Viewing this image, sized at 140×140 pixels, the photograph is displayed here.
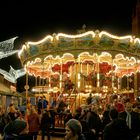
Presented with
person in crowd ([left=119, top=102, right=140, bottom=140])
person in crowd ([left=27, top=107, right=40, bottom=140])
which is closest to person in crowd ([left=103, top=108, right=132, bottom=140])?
person in crowd ([left=119, top=102, right=140, bottom=140])

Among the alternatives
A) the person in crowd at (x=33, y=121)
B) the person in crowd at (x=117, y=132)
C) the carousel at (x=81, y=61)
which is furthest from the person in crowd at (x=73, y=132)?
the carousel at (x=81, y=61)

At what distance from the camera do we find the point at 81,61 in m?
26.4

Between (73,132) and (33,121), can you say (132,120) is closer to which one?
(73,132)

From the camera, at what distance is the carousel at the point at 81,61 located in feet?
74.0

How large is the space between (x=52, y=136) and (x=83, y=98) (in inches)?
172

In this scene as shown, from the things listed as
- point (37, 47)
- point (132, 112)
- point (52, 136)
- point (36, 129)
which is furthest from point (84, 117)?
point (37, 47)

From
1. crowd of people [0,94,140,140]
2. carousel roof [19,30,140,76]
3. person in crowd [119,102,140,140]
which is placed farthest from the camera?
carousel roof [19,30,140,76]

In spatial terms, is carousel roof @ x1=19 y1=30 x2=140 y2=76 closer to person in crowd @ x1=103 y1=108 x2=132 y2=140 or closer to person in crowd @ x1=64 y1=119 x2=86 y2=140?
person in crowd @ x1=103 y1=108 x2=132 y2=140

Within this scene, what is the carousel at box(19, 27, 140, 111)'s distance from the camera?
22.5m

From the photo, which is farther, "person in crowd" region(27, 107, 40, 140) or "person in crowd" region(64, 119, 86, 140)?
"person in crowd" region(27, 107, 40, 140)

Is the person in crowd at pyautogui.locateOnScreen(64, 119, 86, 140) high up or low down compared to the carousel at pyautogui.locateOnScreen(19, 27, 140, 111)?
down

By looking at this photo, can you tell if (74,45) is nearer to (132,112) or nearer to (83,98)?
(83,98)

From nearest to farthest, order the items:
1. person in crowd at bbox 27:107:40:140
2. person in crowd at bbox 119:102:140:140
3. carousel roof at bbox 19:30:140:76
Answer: person in crowd at bbox 119:102:140:140 → person in crowd at bbox 27:107:40:140 → carousel roof at bbox 19:30:140:76

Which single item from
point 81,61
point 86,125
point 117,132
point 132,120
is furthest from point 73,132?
point 81,61
